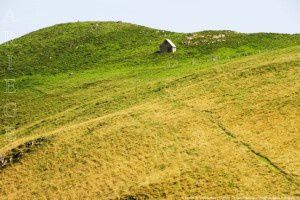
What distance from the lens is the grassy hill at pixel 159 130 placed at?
34.1 metres

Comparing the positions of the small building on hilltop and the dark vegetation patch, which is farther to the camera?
the small building on hilltop

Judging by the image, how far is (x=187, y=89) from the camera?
52125 millimetres

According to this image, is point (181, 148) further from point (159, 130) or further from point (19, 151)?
point (19, 151)

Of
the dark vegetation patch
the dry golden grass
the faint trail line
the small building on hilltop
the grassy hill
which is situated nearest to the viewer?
the faint trail line

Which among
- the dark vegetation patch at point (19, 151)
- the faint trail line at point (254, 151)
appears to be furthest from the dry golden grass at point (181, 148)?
the dark vegetation patch at point (19, 151)

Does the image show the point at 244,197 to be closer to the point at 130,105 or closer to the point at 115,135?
the point at 115,135

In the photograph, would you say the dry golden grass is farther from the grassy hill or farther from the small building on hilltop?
the small building on hilltop

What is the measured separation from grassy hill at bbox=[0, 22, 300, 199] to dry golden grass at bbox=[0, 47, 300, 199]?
0.30ft

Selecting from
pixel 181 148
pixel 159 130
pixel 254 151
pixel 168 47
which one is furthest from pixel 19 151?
pixel 168 47

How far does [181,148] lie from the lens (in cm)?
3841

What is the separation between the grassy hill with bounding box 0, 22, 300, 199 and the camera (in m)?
34.1

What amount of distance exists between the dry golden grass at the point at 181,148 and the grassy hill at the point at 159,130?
9cm

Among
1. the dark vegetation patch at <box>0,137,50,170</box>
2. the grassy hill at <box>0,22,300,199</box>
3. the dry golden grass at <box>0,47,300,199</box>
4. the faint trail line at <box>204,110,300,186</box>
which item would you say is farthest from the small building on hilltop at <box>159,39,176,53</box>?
the dark vegetation patch at <box>0,137,50,170</box>

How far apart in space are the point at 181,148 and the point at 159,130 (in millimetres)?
4088
